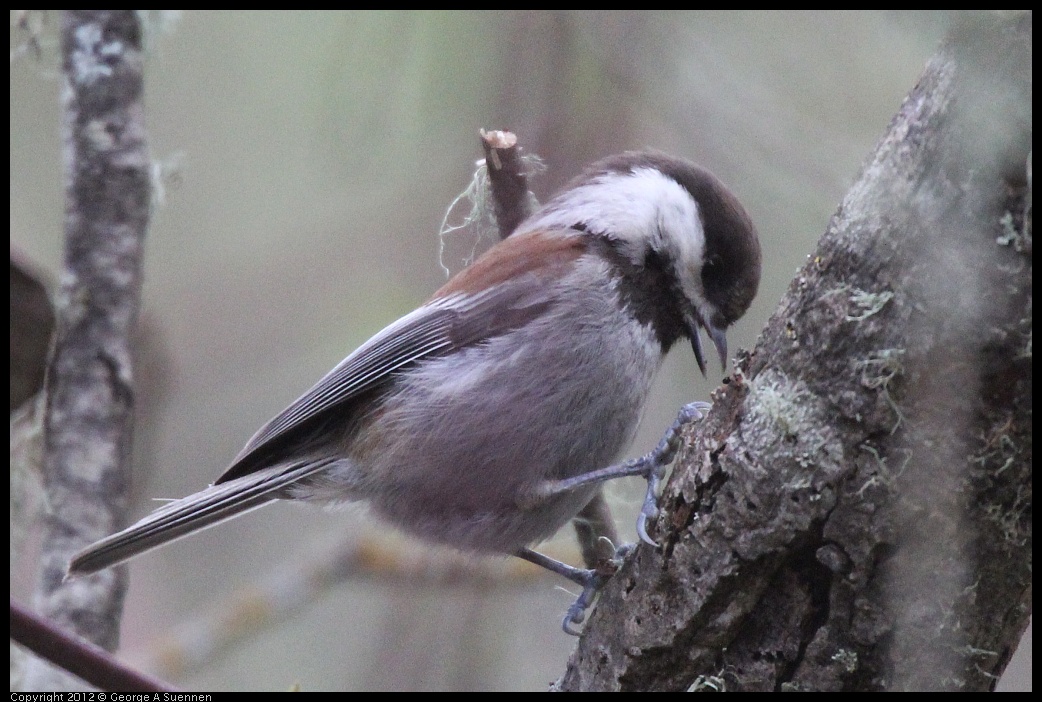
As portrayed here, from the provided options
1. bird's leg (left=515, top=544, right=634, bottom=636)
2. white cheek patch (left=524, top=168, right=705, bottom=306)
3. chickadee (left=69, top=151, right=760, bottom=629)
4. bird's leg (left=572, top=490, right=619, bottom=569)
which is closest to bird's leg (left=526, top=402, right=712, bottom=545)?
chickadee (left=69, top=151, right=760, bottom=629)

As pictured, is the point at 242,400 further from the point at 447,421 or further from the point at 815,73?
the point at 815,73

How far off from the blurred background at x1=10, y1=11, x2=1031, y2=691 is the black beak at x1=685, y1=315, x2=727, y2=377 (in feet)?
1.57

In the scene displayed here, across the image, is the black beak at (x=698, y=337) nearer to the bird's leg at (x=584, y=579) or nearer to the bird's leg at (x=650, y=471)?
the bird's leg at (x=650, y=471)

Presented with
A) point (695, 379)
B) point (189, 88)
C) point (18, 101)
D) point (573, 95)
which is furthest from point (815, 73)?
point (18, 101)

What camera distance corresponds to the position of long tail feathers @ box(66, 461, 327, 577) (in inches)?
90.8

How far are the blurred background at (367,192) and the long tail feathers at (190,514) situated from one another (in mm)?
312

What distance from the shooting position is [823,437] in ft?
4.79

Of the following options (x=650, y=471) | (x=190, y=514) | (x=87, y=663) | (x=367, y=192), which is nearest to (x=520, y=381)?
(x=650, y=471)

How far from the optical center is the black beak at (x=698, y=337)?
8.23ft

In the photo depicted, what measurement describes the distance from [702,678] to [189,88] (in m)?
5.03

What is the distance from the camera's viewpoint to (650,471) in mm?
2070

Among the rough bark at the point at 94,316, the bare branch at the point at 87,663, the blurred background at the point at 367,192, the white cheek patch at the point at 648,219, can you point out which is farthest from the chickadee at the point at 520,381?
the bare branch at the point at 87,663

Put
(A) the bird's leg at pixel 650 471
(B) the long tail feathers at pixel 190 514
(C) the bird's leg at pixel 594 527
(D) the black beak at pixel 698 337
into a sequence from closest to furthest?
(A) the bird's leg at pixel 650 471 → (B) the long tail feathers at pixel 190 514 → (D) the black beak at pixel 698 337 → (C) the bird's leg at pixel 594 527

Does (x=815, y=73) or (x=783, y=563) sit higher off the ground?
(x=815, y=73)
